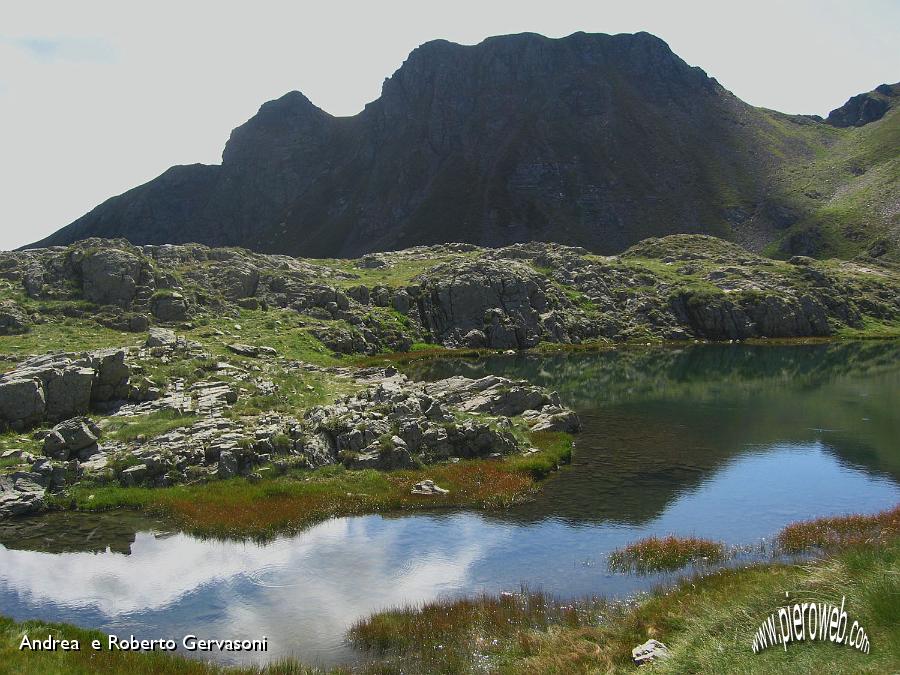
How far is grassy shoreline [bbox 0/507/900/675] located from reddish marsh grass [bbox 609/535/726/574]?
2529 millimetres

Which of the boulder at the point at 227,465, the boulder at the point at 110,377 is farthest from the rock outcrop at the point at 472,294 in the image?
the boulder at the point at 227,465

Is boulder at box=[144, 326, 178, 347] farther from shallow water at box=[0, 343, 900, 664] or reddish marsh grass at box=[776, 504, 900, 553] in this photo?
reddish marsh grass at box=[776, 504, 900, 553]

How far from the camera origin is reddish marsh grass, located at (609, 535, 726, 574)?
2720 cm

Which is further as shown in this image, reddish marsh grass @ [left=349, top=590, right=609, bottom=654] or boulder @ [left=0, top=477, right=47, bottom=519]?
boulder @ [left=0, top=477, right=47, bottom=519]

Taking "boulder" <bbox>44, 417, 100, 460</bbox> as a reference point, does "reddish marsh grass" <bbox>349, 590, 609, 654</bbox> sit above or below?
below

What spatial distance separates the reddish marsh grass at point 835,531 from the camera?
92.9 ft

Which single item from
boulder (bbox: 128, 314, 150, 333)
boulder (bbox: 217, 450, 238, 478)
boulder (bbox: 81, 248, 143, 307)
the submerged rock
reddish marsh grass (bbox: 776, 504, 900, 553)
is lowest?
reddish marsh grass (bbox: 776, 504, 900, 553)

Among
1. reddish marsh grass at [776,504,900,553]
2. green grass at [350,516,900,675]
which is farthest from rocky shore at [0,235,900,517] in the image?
reddish marsh grass at [776,504,900,553]

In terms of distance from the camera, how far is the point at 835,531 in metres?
30.2

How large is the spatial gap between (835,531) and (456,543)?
1843 centimetres

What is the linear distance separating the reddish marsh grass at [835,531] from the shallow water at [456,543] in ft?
4.40

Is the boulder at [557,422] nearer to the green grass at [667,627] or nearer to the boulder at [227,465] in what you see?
the boulder at [227,465]

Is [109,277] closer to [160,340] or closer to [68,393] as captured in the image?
[160,340]

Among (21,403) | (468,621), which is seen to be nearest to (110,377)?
(21,403)
